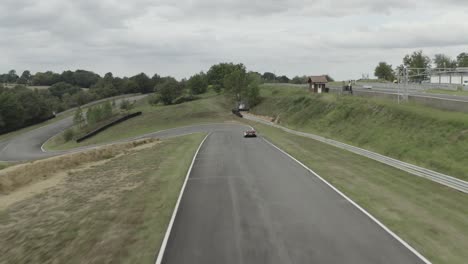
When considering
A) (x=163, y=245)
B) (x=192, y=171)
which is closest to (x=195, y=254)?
(x=163, y=245)

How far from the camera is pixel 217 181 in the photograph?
23781 mm

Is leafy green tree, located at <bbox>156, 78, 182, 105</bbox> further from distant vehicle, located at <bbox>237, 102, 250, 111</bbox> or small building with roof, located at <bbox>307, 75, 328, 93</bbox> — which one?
small building with roof, located at <bbox>307, 75, 328, 93</bbox>

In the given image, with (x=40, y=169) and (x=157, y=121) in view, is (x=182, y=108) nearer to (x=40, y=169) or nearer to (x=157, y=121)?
(x=157, y=121)

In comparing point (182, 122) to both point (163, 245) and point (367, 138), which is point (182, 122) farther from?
point (163, 245)

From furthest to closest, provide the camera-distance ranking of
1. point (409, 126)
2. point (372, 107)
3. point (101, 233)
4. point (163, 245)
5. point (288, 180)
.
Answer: point (372, 107) < point (409, 126) < point (288, 180) < point (101, 233) < point (163, 245)

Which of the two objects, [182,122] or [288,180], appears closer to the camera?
[288,180]

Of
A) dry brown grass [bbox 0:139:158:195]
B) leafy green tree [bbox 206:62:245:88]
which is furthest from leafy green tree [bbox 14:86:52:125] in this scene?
dry brown grass [bbox 0:139:158:195]

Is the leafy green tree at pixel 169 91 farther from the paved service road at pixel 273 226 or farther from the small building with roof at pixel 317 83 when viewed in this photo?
the paved service road at pixel 273 226

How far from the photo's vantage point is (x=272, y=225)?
15.0 m

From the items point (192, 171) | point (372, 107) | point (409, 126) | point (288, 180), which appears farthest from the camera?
point (372, 107)

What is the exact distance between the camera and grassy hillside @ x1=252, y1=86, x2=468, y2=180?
94.7ft

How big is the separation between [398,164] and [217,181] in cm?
1285

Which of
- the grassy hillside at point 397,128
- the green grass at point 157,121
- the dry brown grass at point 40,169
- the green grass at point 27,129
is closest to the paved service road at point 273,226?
the grassy hillside at point 397,128

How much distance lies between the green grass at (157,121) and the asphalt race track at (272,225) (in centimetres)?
5679
